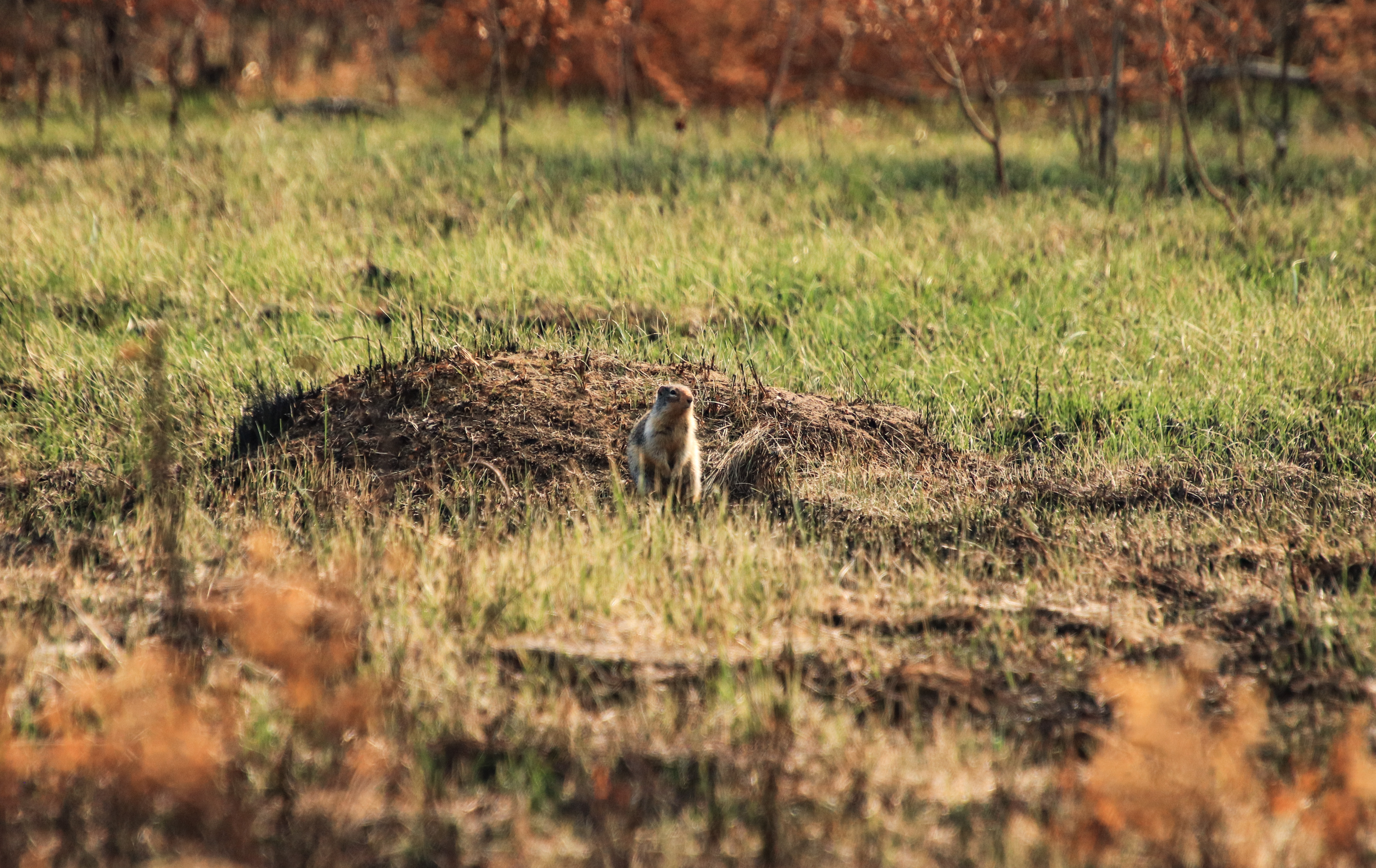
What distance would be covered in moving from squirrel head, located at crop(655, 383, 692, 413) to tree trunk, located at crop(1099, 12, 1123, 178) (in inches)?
231

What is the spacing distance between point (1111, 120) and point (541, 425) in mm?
6528

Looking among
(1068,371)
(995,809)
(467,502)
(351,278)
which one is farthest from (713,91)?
(995,809)

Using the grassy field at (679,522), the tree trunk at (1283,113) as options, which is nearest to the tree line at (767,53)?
the tree trunk at (1283,113)

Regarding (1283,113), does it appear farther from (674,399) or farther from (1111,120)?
(674,399)

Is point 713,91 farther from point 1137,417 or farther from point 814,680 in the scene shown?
point 814,680

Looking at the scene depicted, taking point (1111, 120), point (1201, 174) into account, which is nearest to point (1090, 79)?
point (1111, 120)

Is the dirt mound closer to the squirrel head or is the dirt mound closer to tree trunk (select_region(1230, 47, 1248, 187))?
the squirrel head

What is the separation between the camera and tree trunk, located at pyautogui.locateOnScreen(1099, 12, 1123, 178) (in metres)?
8.66

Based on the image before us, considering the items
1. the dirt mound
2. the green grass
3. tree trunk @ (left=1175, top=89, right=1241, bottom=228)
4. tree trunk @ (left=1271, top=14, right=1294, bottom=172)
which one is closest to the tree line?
tree trunk @ (left=1271, top=14, right=1294, bottom=172)

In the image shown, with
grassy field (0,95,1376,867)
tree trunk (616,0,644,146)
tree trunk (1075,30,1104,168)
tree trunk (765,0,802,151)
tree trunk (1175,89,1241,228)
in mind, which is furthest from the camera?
tree trunk (616,0,644,146)

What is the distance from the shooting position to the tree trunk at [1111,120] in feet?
28.4

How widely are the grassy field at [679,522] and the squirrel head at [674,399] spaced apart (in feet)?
1.41

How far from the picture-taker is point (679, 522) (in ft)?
14.4

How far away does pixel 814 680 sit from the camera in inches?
130
